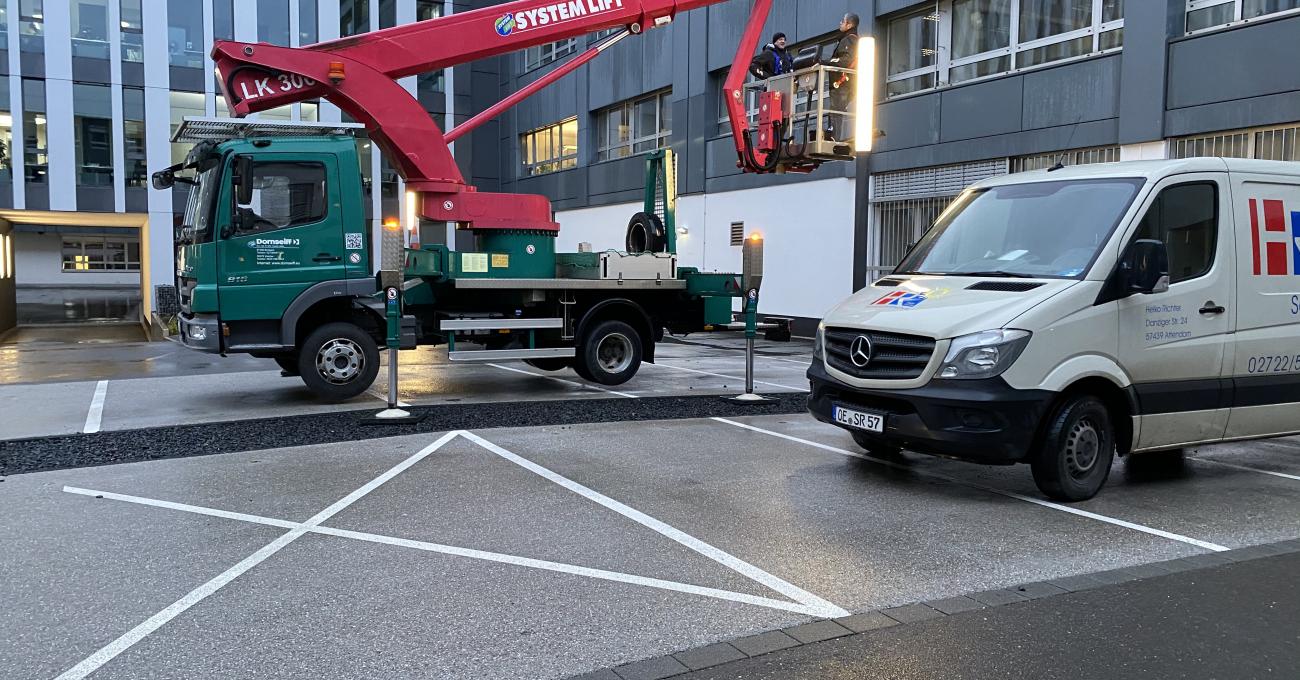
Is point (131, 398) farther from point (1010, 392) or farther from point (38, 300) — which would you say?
point (38, 300)

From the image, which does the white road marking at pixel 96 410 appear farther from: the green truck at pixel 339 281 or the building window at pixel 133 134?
the building window at pixel 133 134

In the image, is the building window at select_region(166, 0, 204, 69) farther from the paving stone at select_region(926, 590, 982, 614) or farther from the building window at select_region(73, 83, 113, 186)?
the paving stone at select_region(926, 590, 982, 614)

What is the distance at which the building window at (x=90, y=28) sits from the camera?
94.4ft

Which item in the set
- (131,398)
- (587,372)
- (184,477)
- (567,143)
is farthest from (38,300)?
(184,477)

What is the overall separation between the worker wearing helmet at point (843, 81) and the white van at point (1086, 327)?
18.3 ft

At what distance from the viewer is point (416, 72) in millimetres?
11344

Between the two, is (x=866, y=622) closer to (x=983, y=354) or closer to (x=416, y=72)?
(x=983, y=354)

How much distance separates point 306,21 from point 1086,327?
30889 millimetres

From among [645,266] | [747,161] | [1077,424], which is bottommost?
[1077,424]

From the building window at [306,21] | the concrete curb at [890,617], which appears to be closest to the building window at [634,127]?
the building window at [306,21]

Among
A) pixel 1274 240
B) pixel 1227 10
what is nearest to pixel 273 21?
pixel 1227 10

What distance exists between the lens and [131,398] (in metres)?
11.0

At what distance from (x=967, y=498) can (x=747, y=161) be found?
26.3ft

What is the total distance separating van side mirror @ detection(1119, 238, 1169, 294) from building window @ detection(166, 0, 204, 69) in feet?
101
